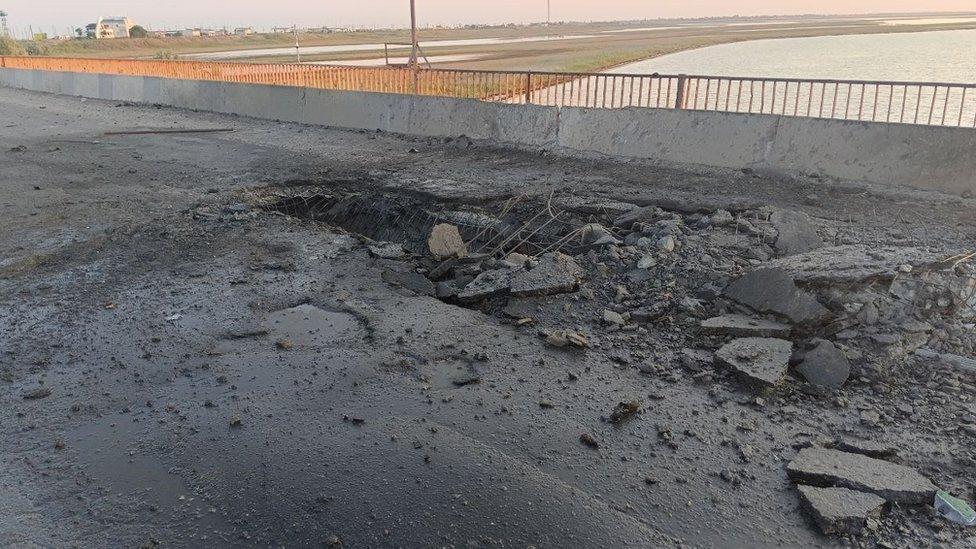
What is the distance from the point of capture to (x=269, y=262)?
7340 millimetres

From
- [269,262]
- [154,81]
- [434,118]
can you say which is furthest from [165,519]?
[154,81]

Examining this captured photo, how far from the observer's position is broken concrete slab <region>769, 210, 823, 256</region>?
691 centimetres

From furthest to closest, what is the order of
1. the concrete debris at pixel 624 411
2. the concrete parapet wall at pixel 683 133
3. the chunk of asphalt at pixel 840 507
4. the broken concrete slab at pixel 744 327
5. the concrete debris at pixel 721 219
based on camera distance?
the concrete parapet wall at pixel 683 133 → the concrete debris at pixel 721 219 → the broken concrete slab at pixel 744 327 → the concrete debris at pixel 624 411 → the chunk of asphalt at pixel 840 507

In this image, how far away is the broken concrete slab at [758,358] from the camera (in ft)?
15.7

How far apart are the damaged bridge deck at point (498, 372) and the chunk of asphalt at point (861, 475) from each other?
1cm

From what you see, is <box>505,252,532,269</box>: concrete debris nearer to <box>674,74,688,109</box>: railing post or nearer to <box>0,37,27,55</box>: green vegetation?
<box>674,74,688,109</box>: railing post

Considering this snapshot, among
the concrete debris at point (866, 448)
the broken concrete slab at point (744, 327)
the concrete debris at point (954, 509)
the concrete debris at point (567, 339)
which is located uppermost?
the broken concrete slab at point (744, 327)

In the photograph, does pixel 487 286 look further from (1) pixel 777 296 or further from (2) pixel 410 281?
(1) pixel 777 296

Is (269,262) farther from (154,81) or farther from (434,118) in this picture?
(154,81)

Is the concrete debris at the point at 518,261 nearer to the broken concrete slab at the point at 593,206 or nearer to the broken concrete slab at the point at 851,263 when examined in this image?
the broken concrete slab at the point at 593,206

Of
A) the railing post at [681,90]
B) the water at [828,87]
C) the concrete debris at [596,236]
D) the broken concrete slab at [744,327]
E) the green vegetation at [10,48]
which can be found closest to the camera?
the broken concrete slab at [744,327]

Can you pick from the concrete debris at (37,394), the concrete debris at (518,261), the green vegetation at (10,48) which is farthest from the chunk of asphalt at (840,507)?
the green vegetation at (10,48)

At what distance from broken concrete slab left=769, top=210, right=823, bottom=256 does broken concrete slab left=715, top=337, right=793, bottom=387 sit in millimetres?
1981

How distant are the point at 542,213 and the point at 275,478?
218 inches
